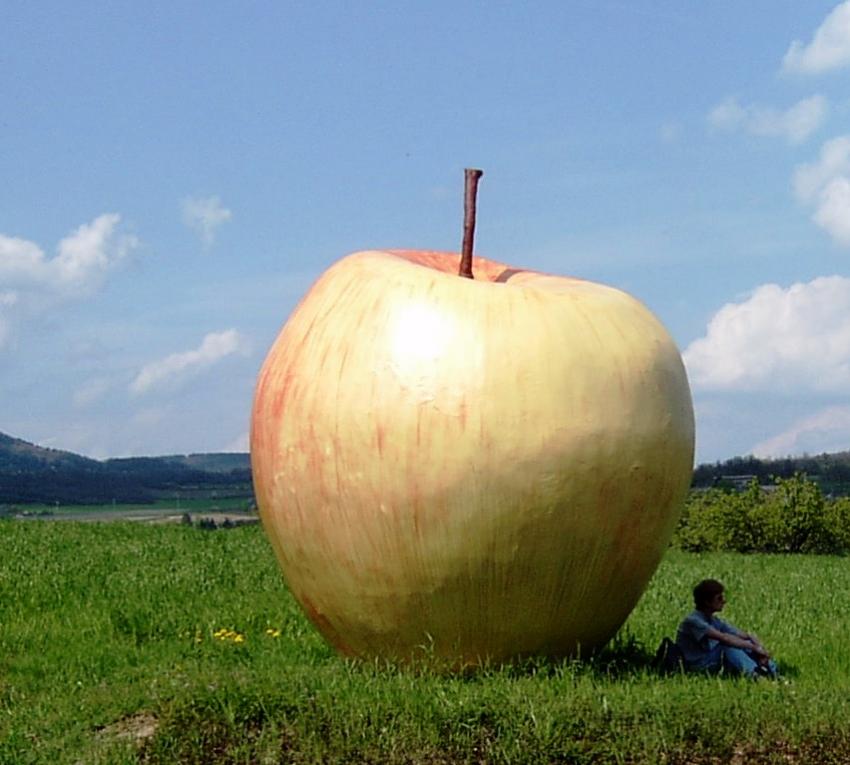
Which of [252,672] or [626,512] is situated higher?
[626,512]

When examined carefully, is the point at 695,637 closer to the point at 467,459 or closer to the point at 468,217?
the point at 467,459

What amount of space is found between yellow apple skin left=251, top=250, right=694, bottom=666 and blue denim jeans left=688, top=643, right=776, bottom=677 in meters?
1.22

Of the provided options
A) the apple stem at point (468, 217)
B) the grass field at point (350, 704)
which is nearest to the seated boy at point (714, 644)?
the grass field at point (350, 704)

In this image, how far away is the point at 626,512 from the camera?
871 centimetres

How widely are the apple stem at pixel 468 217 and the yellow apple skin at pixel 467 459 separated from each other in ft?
1.62

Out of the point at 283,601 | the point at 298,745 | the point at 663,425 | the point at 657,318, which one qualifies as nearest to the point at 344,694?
the point at 298,745

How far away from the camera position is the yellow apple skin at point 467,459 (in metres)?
8.34

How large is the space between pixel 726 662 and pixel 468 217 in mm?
3758

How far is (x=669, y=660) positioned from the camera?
10.1 metres

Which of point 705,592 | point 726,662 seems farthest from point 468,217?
point 726,662

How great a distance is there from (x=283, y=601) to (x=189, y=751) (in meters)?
6.68

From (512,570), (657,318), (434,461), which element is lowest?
(512,570)

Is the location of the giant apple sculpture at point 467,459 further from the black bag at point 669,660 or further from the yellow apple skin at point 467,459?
the black bag at point 669,660

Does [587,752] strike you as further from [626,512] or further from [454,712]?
[626,512]
